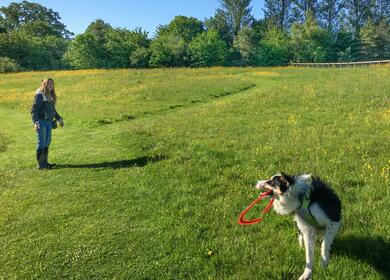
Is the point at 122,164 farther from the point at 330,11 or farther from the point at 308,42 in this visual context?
the point at 330,11

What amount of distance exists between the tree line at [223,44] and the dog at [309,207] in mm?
61724

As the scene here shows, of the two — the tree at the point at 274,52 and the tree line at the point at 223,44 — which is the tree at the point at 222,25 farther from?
the tree at the point at 274,52

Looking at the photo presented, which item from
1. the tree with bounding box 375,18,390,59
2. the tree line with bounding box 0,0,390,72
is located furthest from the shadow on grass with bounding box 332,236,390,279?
the tree with bounding box 375,18,390,59

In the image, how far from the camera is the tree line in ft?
221

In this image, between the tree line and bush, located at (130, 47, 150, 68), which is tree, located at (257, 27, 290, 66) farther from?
bush, located at (130, 47, 150, 68)

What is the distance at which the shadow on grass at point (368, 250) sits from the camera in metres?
4.75

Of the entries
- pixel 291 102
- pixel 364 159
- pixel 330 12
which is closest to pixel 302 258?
pixel 364 159

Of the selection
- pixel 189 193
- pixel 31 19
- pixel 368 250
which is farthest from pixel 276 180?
pixel 31 19

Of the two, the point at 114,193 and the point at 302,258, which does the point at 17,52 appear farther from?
the point at 302,258

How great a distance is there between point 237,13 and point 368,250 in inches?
3745

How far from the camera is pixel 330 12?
9488cm

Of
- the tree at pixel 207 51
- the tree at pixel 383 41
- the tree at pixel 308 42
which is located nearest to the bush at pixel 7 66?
the tree at pixel 207 51

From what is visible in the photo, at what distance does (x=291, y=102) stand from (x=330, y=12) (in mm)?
88656

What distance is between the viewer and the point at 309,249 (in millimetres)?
4758
